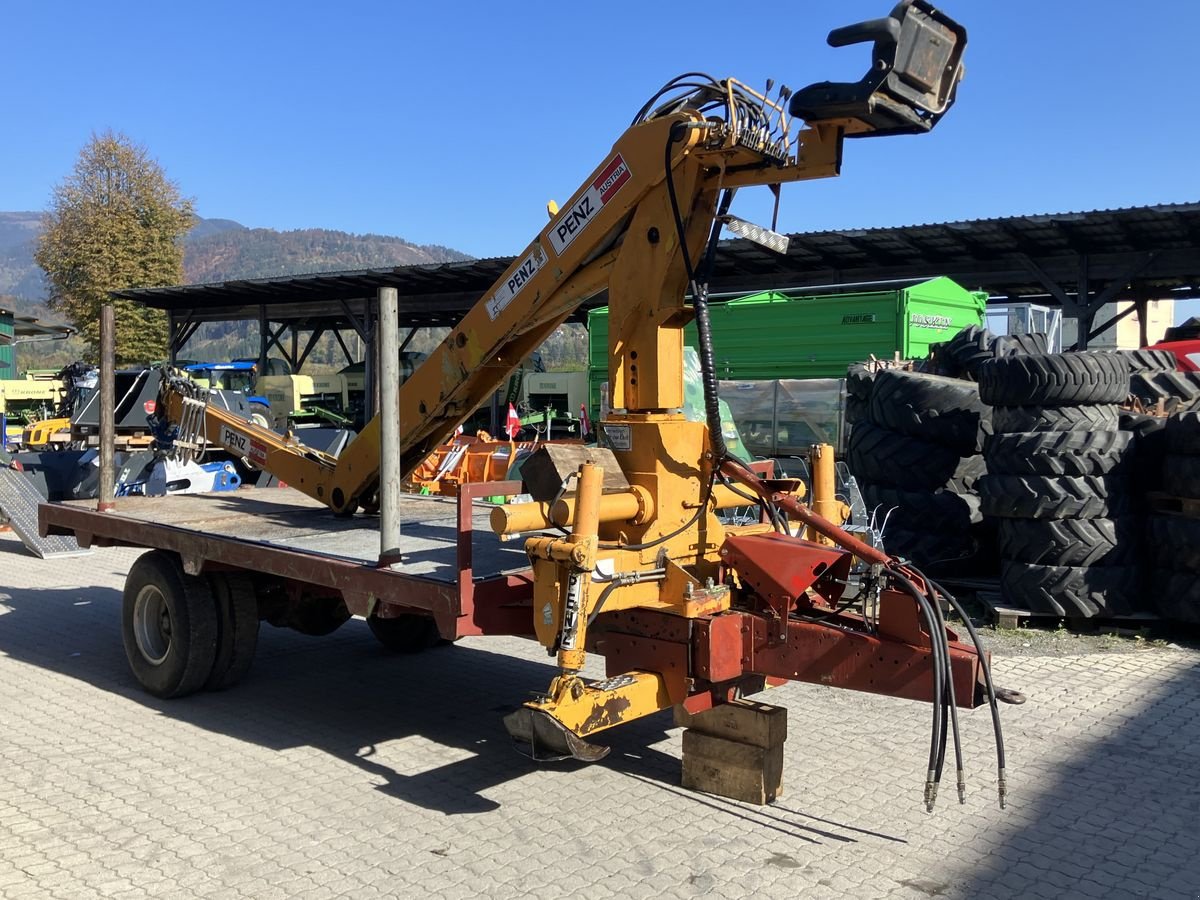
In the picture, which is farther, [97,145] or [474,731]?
[97,145]

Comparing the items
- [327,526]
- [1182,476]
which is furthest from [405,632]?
[1182,476]

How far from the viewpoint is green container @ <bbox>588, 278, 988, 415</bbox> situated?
46.9 ft

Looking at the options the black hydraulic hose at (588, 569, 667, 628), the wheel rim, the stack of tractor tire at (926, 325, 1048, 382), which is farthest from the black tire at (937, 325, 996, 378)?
the wheel rim

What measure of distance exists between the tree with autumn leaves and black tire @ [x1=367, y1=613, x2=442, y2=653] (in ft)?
110

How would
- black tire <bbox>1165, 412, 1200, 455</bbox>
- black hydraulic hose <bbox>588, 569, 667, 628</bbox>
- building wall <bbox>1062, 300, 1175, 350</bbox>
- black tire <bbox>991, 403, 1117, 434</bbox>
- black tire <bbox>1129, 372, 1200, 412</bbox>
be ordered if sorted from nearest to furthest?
1. black hydraulic hose <bbox>588, 569, 667, 628</bbox>
2. black tire <bbox>1165, 412, 1200, 455</bbox>
3. black tire <bbox>991, 403, 1117, 434</bbox>
4. black tire <bbox>1129, 372, 1200, 412</bbox>
5. building wall <bbox>1062, 300, 1175, 350</bbox>

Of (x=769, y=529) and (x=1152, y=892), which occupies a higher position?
(x=769, y=529)

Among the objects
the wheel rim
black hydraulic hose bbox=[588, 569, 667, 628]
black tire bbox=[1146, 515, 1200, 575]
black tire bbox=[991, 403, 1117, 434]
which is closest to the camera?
black hydraulic hose bbox=[588, 569, 667, 628]

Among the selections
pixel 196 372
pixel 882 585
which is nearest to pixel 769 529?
pixel 882 585

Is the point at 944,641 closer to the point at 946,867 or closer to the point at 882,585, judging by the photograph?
the point at 882,585

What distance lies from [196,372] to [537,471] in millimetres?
22547

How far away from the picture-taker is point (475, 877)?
4.02 metres

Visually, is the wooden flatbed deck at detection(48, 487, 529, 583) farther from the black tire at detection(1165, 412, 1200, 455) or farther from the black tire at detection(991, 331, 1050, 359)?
the black tire at detection(991, 331, 1050, 359)

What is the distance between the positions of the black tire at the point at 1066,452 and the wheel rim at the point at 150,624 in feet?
20.2

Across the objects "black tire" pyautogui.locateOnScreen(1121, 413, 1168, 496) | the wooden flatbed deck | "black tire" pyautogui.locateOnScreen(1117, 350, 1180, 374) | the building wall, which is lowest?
the wooden flatbed deck
